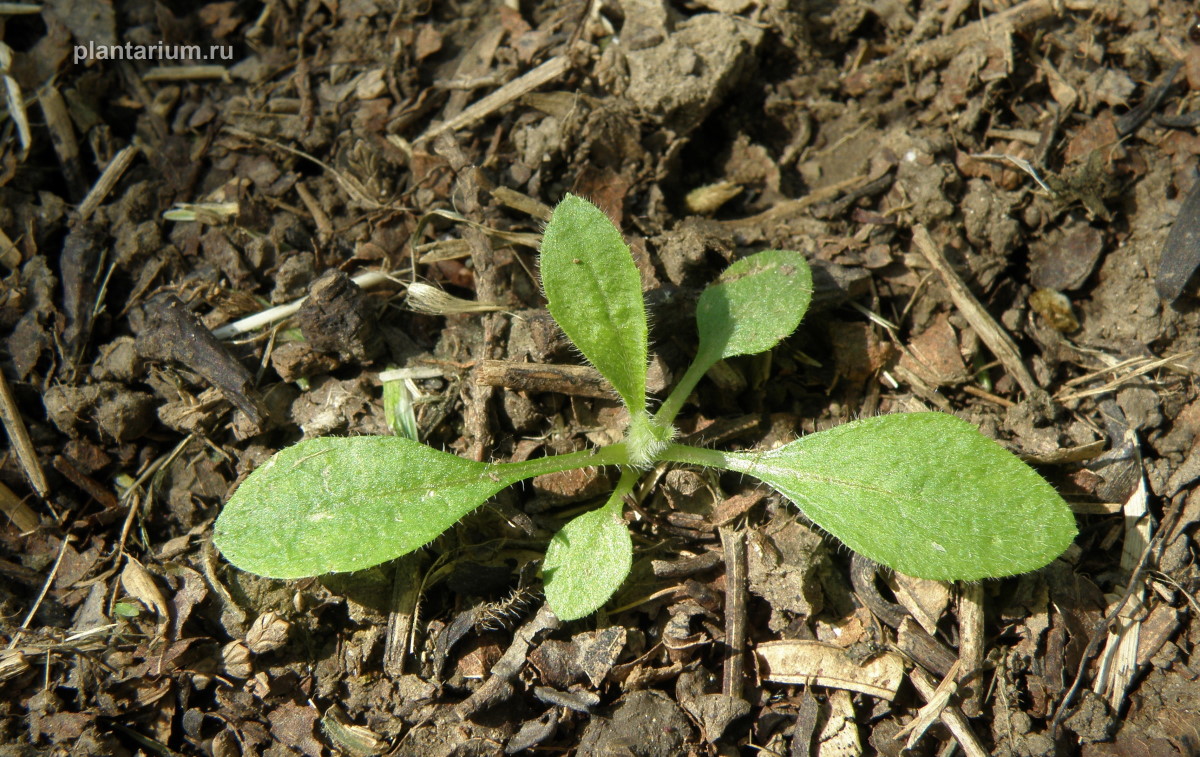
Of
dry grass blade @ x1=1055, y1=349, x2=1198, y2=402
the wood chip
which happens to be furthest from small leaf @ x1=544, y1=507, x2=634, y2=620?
dry grass blade @ x1=1055, y1=349, x2=1198, y2=402

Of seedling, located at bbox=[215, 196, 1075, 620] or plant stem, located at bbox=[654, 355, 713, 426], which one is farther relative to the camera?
plant stem, located at bbox=[654, 355, 713, 426]

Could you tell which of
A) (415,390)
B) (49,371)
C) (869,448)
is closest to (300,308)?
(415,390)

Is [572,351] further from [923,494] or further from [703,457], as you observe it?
[923,494]

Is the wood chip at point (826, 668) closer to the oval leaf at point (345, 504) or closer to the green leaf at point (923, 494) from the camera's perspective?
the green leaf at point (923, 494)

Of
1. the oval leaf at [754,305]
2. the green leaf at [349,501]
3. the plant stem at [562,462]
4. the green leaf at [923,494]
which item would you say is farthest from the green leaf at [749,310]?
the green leaf at [349,501]

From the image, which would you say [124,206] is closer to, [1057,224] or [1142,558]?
[1057,224]

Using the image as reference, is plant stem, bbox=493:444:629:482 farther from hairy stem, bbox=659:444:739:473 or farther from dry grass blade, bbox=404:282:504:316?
dry grass blade, bbox=404:282:504:316

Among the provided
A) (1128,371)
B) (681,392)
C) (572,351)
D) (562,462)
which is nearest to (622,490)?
(562,462)
